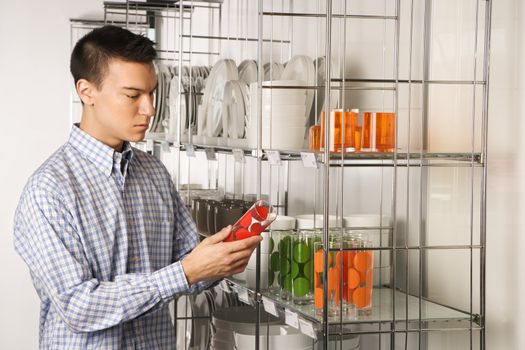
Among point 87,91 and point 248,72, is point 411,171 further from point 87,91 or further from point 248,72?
point 87,91

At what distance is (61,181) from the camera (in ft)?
6.15

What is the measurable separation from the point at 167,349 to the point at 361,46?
4.77 feet

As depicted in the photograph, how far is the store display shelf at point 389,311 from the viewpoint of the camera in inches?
90.9

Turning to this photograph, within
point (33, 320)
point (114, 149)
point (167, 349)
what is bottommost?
point (33, 320)

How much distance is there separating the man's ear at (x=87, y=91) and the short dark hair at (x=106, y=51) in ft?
0.04

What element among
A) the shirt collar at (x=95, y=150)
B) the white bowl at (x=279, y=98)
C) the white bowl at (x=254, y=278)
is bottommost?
the white bowl at (x=254, y=278)

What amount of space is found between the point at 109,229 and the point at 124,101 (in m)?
0.30

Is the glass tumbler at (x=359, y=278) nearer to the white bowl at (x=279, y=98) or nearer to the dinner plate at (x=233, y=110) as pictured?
the white bowl at (x=279, y=98)

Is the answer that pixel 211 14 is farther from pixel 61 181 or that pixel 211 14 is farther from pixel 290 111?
pixel 61 181

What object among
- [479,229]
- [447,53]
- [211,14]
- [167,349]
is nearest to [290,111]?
[447,53]

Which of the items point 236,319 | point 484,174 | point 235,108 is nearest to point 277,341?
point 236,319

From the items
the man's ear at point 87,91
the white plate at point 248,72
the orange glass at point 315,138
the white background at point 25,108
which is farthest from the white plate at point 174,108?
the white background at point 25,108

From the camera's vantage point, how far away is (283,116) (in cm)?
262

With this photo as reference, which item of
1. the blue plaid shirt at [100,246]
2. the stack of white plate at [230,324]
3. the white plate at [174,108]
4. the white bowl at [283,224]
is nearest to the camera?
the blue plaid shirt at [100,246]
